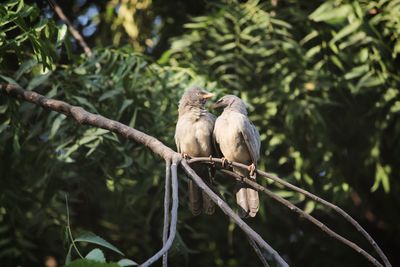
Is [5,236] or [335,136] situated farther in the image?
[335,136]

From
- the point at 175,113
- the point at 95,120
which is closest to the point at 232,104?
the point at 175,113

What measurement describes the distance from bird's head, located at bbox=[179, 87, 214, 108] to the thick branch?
36.4 inches

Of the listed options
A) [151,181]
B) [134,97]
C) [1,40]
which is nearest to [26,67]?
[1,40]

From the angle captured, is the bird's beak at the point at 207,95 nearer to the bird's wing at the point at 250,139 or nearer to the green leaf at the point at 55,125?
the bird's wing at the point at 250,139

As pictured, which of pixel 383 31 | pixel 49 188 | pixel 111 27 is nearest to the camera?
pixel 49 188

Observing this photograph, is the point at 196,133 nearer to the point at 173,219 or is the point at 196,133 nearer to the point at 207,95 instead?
the point at 207,95

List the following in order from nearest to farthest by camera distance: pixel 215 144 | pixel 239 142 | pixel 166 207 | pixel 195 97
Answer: pixel 166 207, pixel 239 142, pixel 215 144, pixel 195 97

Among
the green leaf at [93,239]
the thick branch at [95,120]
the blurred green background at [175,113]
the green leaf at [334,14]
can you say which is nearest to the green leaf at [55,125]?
the blurred green background at [175,113]

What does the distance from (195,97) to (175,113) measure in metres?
0.55

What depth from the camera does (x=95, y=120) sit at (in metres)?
3.20

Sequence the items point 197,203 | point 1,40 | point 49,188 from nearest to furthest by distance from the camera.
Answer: point 1,40 < point 197,203 < point 49,188

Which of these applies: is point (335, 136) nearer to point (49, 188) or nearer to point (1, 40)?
point (49, 188)

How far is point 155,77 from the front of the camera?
457 centimetres

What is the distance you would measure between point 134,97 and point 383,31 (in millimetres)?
2064
